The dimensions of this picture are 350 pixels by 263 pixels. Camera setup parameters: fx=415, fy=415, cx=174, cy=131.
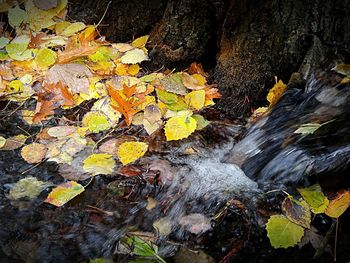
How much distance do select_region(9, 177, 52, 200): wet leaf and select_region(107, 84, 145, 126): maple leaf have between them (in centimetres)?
71

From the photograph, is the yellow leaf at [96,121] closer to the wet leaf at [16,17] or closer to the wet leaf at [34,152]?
the wet leaf at [34,152]

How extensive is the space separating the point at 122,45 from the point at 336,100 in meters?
1.79

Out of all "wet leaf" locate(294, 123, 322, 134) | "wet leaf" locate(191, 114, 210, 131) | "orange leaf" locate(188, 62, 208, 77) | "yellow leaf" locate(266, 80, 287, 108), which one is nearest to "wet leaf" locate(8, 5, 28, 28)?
"orange leaf" locate(188, 62, 208, 77)

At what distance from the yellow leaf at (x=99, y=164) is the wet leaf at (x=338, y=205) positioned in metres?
1.21

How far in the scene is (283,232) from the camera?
6.49ft

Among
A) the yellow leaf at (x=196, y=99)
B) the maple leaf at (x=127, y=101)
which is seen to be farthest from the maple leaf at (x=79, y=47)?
the yellow leaf at (x=196, y=99)

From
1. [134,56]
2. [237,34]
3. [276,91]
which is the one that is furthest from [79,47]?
[276,91]

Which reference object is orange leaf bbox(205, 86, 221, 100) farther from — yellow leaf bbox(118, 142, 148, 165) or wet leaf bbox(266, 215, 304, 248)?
wet leaf bbox(266, 215, 304, 248)

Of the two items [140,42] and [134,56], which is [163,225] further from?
[140,42]

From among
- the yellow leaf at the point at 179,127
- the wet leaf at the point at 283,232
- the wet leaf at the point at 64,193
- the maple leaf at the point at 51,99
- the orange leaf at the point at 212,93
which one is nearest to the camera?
the wet leaf at the point at 283,232

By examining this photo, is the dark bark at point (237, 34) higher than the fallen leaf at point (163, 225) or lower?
higher

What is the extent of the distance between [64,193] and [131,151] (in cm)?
48

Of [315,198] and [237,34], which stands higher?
[237,34]

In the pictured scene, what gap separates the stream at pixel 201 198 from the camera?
1988 millimetres
